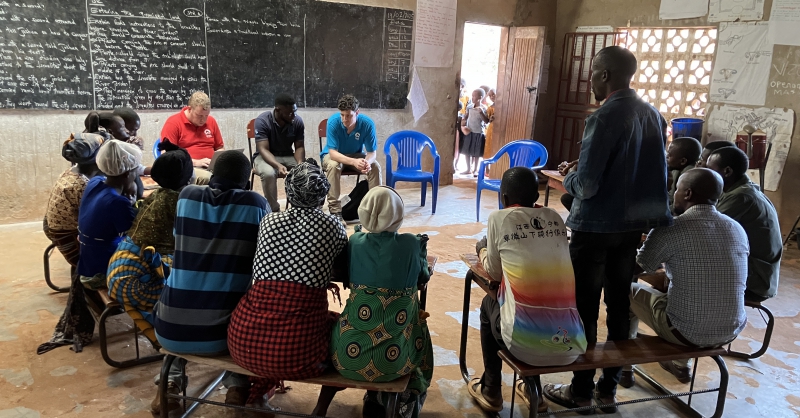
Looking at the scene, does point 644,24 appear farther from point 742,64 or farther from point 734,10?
point 742,64

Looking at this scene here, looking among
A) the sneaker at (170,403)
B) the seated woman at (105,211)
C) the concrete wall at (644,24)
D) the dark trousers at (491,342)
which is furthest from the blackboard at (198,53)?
the dark trousers at (491,342)

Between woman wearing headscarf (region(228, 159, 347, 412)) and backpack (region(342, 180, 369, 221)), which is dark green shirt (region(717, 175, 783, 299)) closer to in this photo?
woman wearing headscarf (region(228, 159, 347, 412))

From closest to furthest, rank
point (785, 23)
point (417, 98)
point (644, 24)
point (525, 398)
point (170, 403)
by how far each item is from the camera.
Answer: point (170, 403) < point (525, 398) < point (785, 23) < point (644, 24) < point (417, 98)

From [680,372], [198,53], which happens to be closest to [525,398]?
[680,372]

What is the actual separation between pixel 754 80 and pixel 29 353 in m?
6.51

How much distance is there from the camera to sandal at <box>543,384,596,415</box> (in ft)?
8.23

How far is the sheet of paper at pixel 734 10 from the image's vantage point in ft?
18.2

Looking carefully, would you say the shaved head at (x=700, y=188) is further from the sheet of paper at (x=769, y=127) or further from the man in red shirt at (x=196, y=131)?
the sheet of paper at (x=769, y=127)

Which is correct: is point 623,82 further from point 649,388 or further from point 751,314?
point 751,314

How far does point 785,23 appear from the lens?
5.35m

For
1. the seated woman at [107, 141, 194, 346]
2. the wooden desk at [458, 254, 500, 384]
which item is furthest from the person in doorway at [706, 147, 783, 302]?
the seated woman at [107, 141, 194, 346]

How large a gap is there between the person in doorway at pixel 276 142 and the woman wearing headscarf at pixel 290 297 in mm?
2943

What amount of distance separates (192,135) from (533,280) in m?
3.61

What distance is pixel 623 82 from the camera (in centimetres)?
228
